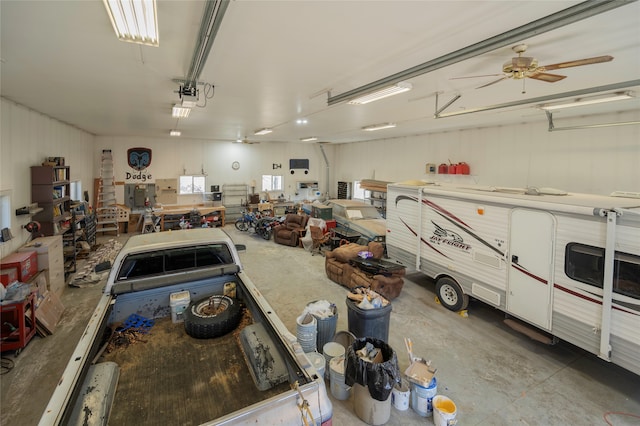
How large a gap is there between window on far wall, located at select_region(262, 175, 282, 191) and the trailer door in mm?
10763

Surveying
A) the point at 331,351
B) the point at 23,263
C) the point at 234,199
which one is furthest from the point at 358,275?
the point at 234,199

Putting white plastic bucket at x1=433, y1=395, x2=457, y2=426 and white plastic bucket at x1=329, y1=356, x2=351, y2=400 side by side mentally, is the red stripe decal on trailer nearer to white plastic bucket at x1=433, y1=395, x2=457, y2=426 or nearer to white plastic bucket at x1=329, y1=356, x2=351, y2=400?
white plastic bucket at x1=433, y1=395, x2=457, y2=426

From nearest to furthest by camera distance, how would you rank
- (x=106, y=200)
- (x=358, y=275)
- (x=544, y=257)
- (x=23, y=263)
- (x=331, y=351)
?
(x=331, y=351)
(x=544, y=257)
(x=23, y=263)
(x=358, y=275)
(x=106, y=200)

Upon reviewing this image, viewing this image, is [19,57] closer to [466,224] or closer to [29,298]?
[29,298]

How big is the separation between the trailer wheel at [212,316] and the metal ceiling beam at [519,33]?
3.18 meters

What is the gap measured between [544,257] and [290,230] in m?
6.77

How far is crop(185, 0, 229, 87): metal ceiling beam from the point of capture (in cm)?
200

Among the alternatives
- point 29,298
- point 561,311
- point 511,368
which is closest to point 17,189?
point 29,298

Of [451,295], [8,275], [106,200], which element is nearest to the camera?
[8,275]

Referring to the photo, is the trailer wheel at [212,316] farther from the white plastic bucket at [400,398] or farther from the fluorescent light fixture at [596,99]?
the fluorescent light fixture at [596,99]

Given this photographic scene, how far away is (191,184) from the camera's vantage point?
38.8 feet

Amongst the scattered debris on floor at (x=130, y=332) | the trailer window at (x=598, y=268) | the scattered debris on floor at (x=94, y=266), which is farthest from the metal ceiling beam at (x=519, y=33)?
the scattered debris on floor at (x=94, y=266)

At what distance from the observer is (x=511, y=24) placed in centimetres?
236

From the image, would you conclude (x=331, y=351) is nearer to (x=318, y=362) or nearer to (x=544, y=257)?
(x=318, y=362)
